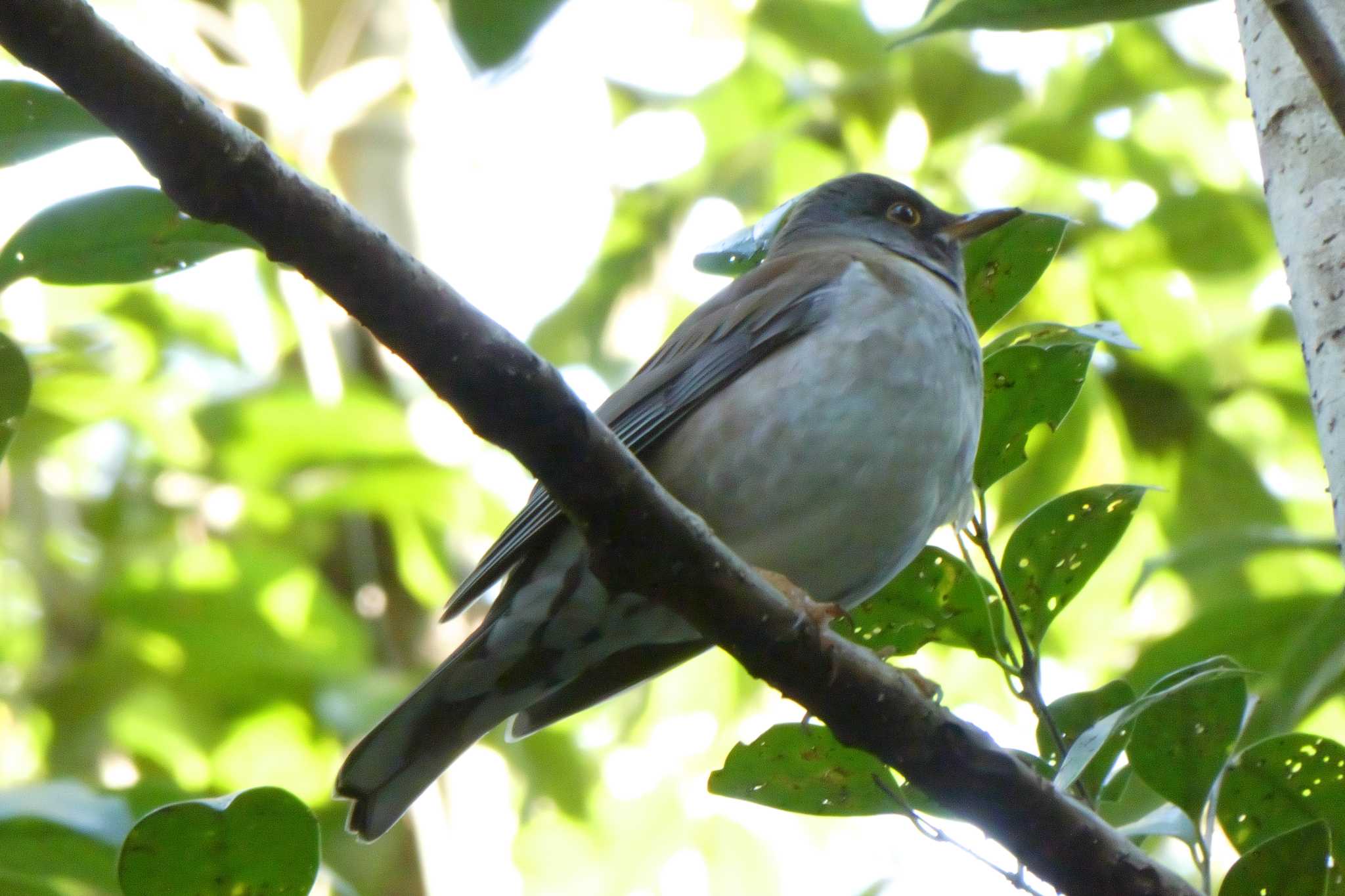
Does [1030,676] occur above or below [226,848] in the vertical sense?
below

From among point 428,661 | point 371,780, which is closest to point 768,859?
point 428,661

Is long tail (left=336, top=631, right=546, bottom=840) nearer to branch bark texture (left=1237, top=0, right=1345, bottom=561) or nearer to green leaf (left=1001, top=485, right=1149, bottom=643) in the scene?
green leaf (left=1001, top=485, right=1149, bottom=643)

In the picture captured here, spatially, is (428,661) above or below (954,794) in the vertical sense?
above

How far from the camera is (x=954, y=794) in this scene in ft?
7.61

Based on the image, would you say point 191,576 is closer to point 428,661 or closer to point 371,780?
point 428,661

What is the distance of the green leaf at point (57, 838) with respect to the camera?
9.09 ft

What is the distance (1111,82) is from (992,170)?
1173mm

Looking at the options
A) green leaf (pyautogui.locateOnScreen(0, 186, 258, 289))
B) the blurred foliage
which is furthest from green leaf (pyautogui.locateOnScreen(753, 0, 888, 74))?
green leaf (pyautogui.locateOnScreen(0, 186, 258, 289))

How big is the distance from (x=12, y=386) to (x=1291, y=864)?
221cm

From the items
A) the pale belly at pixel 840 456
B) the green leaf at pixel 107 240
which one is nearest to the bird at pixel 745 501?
the pale belly at pixel 840 456

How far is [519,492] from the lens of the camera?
240 inches

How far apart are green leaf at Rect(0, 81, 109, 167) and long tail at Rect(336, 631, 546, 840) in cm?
156

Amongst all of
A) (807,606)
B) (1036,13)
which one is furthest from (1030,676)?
(1036,13)

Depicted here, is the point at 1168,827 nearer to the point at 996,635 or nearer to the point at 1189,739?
the point at 1189,739
